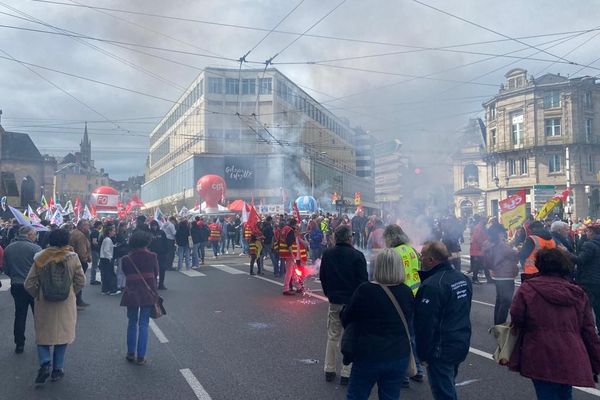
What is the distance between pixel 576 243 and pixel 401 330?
30.9 feet

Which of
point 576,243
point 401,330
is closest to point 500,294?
point 401,330

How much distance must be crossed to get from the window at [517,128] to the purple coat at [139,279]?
4622cm

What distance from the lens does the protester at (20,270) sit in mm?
6238

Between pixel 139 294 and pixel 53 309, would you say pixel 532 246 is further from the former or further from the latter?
pixel 53 309

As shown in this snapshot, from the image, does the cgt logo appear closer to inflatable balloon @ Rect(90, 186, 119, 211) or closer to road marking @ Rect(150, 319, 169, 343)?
inflatable balloon @ Rect(90, 186, 119, 211)

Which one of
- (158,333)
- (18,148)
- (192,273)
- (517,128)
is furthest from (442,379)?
(18,148)

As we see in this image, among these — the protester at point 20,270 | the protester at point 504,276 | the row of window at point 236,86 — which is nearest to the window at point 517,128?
the row of window at point 236,86

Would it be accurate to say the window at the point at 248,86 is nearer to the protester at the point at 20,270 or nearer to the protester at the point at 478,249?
the protester at the point at 478,249

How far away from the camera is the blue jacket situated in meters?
3.46

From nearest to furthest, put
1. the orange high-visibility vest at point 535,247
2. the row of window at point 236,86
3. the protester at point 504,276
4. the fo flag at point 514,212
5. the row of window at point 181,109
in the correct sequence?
the protester at point 504,276, the orange high-visibility vest at point 535,247, the fo flag at point 514,212, the row of window at point 236,86, the row of window at point 181,109

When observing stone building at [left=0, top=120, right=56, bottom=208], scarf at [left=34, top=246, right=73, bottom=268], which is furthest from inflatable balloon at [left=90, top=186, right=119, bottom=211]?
stone building at [left=0, top=120, right=56, bottom=208]

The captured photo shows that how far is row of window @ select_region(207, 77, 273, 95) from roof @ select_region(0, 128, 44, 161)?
110ft

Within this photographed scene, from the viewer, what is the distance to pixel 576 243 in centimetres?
1110

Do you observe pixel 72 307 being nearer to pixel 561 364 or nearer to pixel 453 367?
pixel 453 367
